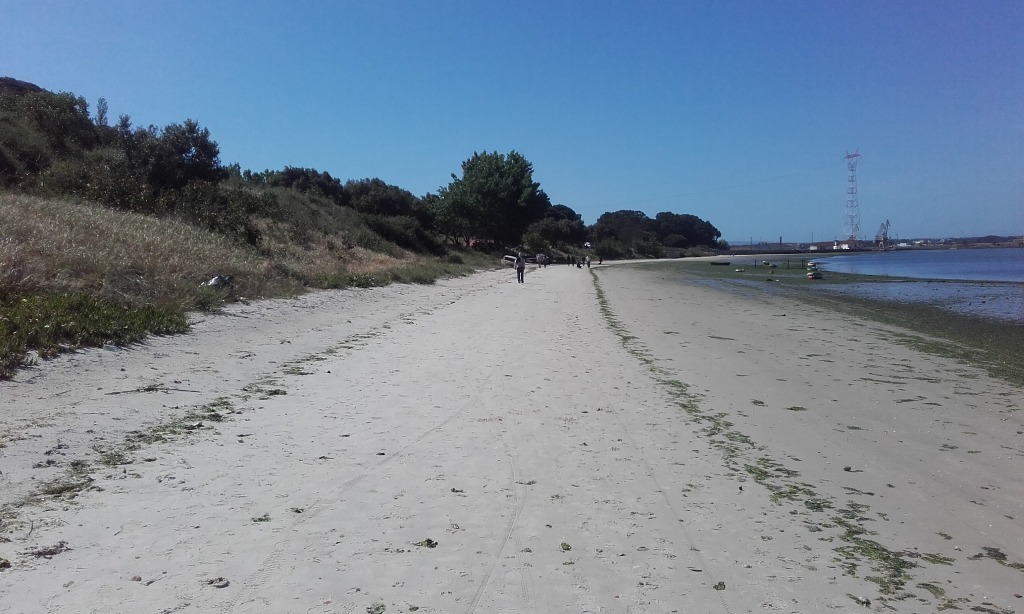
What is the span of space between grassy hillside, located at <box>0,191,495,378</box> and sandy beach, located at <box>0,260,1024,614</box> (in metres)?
0.54

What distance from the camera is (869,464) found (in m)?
5.98

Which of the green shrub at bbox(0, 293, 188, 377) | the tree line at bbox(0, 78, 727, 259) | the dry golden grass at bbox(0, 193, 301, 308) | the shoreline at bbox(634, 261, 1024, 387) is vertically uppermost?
the tree line at bbox(0, 78, 727, 259)

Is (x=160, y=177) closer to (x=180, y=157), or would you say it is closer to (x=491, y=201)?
(x=180, y=157)

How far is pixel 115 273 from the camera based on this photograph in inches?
469

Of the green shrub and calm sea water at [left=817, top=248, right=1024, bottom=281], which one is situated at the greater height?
the green shrub

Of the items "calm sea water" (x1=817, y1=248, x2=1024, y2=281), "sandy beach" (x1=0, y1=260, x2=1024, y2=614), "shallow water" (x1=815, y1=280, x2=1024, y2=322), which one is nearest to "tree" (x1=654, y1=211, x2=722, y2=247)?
"calm sea water" (x1=817, y1=248, x2=1024, y2=281)

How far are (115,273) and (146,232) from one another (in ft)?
15.7

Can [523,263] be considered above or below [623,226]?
below

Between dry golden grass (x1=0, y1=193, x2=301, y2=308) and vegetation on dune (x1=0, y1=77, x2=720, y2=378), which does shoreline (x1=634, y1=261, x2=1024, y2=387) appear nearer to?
vegetation on dune (x1=0, y1=77, x2=720, y2=378)

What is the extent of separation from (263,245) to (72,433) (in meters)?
18.0

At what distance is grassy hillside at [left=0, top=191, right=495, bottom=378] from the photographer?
28.2 ft

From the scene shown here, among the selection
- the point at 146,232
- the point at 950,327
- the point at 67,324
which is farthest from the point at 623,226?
the point at 67,324

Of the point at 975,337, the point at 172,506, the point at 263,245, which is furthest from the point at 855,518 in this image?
the point at 263,245

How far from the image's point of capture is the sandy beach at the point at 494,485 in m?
3.50
